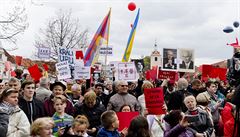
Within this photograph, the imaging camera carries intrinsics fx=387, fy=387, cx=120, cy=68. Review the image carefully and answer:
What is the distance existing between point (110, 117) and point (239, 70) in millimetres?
2596

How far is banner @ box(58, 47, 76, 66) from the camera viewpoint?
11617 mm

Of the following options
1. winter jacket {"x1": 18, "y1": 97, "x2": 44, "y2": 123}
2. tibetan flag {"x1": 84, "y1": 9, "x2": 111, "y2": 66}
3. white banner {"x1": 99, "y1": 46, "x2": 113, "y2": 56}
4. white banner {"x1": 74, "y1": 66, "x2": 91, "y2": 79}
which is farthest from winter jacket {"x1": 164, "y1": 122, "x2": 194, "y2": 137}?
white banner {"x1": 99, "y1": 46, "x2": 113, "y2": 56}

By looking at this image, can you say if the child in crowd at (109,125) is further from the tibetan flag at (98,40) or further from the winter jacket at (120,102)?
the tibetan flag at (98,40)

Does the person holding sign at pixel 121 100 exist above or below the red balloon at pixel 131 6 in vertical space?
below

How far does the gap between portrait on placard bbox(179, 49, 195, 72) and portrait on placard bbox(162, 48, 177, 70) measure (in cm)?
19

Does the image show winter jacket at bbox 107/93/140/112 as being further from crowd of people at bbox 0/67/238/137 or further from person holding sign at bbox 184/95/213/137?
person holding sign at bbox 184/95/213/137

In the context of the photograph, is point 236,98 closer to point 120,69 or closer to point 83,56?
point 120,69

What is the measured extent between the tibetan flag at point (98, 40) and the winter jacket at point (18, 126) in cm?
679

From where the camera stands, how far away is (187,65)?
12.4 meters

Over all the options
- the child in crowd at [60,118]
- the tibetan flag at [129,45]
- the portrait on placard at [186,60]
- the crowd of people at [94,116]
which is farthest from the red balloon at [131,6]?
the child in crowd at [60,118]

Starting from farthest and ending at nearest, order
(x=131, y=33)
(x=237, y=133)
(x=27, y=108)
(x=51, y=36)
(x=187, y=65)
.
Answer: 1. (x=51, y=36)
2. (x=131, y=33)
3. (x=187, y=65)
4. (x=27, y=108)
5. (x=237, y=133)

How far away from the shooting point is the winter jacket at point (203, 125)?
6.67 meters

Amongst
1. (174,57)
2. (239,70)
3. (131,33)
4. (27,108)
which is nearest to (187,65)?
(174,57)

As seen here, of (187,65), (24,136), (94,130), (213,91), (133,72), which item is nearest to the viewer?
(24,136)
